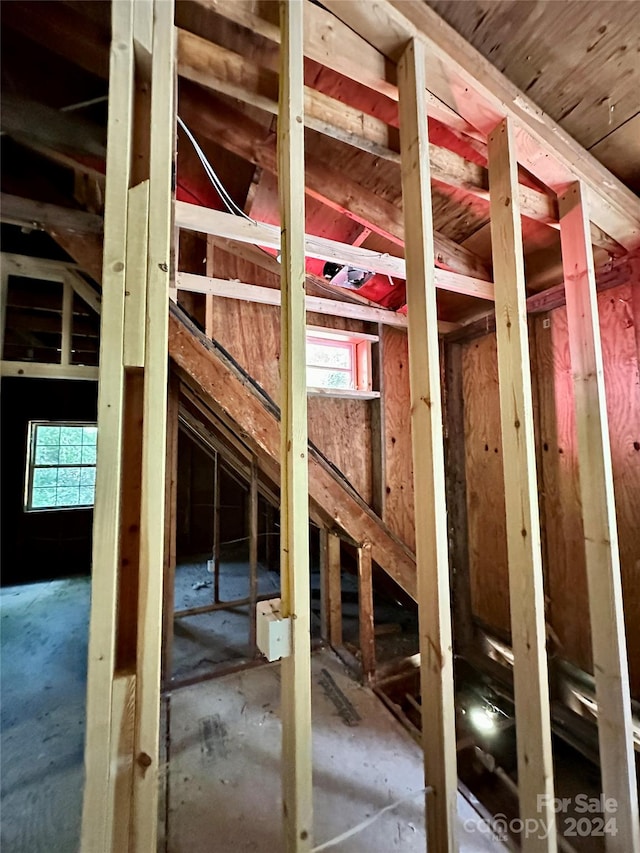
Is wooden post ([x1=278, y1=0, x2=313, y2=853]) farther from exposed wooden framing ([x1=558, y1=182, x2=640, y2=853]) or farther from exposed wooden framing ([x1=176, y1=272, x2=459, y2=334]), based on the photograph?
exposed wooden framing ([x1=176, y1=272, x2=459, y2=334])

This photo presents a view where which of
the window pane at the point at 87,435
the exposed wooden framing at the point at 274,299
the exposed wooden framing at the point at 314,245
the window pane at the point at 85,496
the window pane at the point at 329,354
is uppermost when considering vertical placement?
the exposed wooden framing at the point at 274,299

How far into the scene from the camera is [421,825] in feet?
4.17

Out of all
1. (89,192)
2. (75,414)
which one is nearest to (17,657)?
(89,192)

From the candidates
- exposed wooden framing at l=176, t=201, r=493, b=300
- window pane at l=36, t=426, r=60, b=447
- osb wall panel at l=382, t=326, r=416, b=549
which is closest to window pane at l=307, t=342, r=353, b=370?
osb wall panel at l=382, t=326, r=416, b=549

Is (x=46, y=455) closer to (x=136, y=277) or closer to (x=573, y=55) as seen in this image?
(x=136, y=277)

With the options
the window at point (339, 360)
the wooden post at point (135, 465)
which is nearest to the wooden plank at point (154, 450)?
the wooden post at point (135, 465)

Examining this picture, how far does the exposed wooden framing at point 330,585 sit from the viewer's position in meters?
2.36

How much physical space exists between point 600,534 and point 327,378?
1.99m

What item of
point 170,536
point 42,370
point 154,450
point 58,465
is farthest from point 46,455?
point 154,450

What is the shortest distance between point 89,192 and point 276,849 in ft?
10.1

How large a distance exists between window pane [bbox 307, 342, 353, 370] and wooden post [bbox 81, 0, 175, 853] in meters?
1.97

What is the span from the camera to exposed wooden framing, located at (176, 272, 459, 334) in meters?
2.18

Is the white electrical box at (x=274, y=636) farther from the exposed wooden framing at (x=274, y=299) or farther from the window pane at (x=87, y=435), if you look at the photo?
the window pane at (x=87, y=435)

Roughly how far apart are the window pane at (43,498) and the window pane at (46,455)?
0.40 meters
